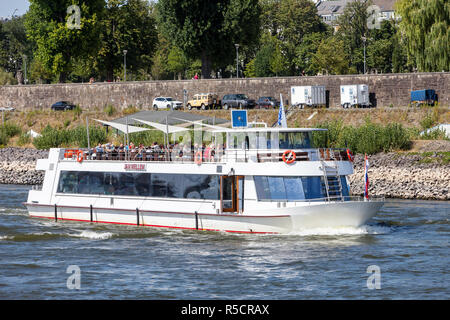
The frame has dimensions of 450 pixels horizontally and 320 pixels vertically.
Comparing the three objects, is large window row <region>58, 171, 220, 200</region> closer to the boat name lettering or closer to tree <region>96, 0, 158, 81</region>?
the boat name lettering

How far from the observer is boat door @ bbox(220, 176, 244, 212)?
29.8 m

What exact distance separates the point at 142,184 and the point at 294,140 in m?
6.77

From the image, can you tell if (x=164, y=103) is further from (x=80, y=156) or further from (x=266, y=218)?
(x=266, y=218)

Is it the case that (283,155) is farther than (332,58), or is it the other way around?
(332,58)

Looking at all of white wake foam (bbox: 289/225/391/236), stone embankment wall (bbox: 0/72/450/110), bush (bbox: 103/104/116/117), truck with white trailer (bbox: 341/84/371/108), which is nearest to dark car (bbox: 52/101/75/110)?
stone embankment wall (bbox: 0/72/450/110)

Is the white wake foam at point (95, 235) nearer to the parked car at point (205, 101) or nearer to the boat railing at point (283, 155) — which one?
the boat railing at point (283, 155)

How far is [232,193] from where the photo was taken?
98.5 feet

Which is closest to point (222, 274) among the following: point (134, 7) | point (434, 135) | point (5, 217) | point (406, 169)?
point (5, 217)

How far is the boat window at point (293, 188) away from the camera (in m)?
28.8

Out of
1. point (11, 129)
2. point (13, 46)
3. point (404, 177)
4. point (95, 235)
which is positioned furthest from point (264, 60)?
point (95, 235)

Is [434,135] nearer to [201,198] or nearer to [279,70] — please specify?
[201,198]

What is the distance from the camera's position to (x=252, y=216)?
29.2m

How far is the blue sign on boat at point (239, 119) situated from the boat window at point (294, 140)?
2.05 meters

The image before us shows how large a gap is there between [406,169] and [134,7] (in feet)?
154
